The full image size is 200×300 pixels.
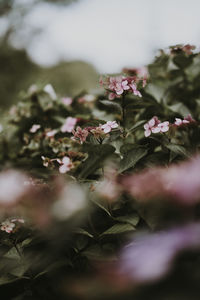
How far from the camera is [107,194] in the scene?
89 centimetres

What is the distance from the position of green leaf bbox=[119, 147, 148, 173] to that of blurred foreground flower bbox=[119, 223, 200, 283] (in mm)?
577

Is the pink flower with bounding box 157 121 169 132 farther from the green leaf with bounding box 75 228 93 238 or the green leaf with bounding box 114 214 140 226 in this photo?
the green leaf with bounding box 75 228 93 238

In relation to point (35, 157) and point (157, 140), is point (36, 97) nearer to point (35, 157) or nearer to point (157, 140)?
point (35, 157)

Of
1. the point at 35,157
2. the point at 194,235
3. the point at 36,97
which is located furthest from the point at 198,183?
the point at 36,97

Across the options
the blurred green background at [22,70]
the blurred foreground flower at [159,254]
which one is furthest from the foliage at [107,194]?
the blurred green background at [22,70]

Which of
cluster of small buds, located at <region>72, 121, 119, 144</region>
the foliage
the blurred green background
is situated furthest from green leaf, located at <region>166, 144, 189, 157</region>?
the blurred green background

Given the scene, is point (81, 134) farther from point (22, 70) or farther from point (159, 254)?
point (22, 70)

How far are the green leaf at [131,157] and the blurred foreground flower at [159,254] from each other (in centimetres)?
58

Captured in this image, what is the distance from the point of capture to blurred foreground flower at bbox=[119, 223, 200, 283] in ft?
1.32

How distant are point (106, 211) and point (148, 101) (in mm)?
714

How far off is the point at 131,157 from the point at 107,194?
0.21m


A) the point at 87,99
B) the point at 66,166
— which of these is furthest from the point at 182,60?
the point at 66,166

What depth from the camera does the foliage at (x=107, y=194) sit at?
44 centimetres

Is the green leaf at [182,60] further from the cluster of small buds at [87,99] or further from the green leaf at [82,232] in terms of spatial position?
Result: the green leaf at [82,232]
